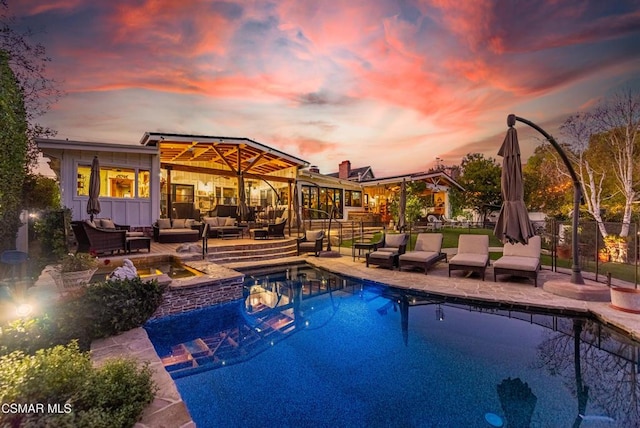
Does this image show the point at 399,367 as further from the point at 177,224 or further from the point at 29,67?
the point at 29,67

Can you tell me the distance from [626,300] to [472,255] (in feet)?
10.9

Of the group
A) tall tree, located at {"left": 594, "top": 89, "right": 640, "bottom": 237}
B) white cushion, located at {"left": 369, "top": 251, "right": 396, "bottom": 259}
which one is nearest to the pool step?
white cushion, located at {"left": 369, "top": 251, "right": 396, "bottom": 259}

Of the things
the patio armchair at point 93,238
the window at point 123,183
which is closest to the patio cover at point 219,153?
the window at point 123,183

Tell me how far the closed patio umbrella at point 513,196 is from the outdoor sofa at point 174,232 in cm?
1006

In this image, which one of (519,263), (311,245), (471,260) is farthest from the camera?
(311,245)

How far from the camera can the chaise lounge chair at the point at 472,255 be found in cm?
728

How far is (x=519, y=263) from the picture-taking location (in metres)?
6.84

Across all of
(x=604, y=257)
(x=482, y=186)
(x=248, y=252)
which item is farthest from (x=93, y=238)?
(x=482, y=186)

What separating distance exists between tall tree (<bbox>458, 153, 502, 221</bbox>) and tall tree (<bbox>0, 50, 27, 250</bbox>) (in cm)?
2571

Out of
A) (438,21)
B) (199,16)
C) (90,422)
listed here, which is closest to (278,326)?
(90,422)

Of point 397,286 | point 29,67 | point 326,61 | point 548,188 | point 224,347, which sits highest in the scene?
point 326,61

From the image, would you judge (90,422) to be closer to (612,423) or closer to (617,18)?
(612,423)

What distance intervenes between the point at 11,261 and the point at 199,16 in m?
8.21

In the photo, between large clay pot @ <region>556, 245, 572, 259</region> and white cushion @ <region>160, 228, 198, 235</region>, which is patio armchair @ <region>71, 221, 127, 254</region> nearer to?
white cushion @ <region>160, 228, 198, 235</region>
